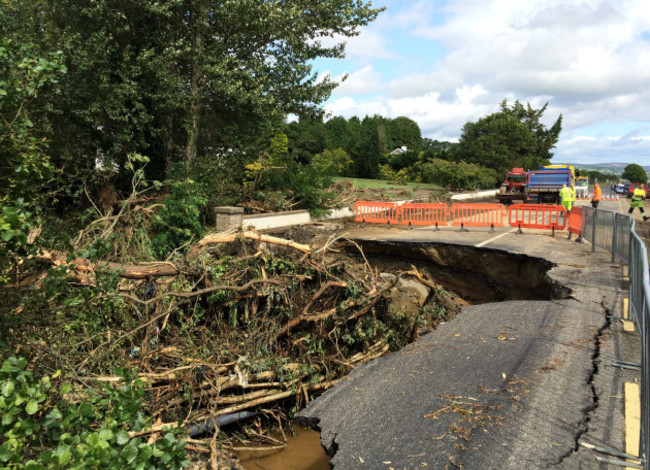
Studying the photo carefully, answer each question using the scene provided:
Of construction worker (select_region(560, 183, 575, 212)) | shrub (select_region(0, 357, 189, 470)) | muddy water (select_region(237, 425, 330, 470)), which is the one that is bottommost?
muddy water (select_region(237, 425, 330, 470))

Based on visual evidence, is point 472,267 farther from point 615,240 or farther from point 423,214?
point 423,214

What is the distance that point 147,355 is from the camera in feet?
17.6

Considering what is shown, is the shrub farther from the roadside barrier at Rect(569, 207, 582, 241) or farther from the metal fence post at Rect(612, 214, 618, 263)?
the roadside barrier at Rect(569, 207, 582, 241)

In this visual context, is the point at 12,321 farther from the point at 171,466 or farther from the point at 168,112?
the point at 168,112

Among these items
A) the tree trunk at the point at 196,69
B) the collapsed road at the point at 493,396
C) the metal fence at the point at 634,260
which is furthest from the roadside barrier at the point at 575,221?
the tree trunk at the point at 196,69

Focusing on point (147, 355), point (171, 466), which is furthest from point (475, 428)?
point (147, 355)

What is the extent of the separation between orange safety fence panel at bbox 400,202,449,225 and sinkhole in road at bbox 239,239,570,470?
15.0 ft

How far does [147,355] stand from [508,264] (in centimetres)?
903

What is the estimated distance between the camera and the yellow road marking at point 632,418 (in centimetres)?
339

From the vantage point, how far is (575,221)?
1430 cm

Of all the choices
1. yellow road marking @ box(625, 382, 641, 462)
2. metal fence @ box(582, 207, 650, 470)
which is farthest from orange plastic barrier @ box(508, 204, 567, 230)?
yellow road marking @ box(625, 382, 641, 462)

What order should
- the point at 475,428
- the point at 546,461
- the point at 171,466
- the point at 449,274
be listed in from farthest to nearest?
the point at 449,274, the point at 475,428, the point at 546,461, the point at 171,466

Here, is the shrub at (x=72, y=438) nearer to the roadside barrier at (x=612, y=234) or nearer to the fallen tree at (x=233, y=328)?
the fallen tree at (x=233, y=328)

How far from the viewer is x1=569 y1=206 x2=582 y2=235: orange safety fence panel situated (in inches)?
545
